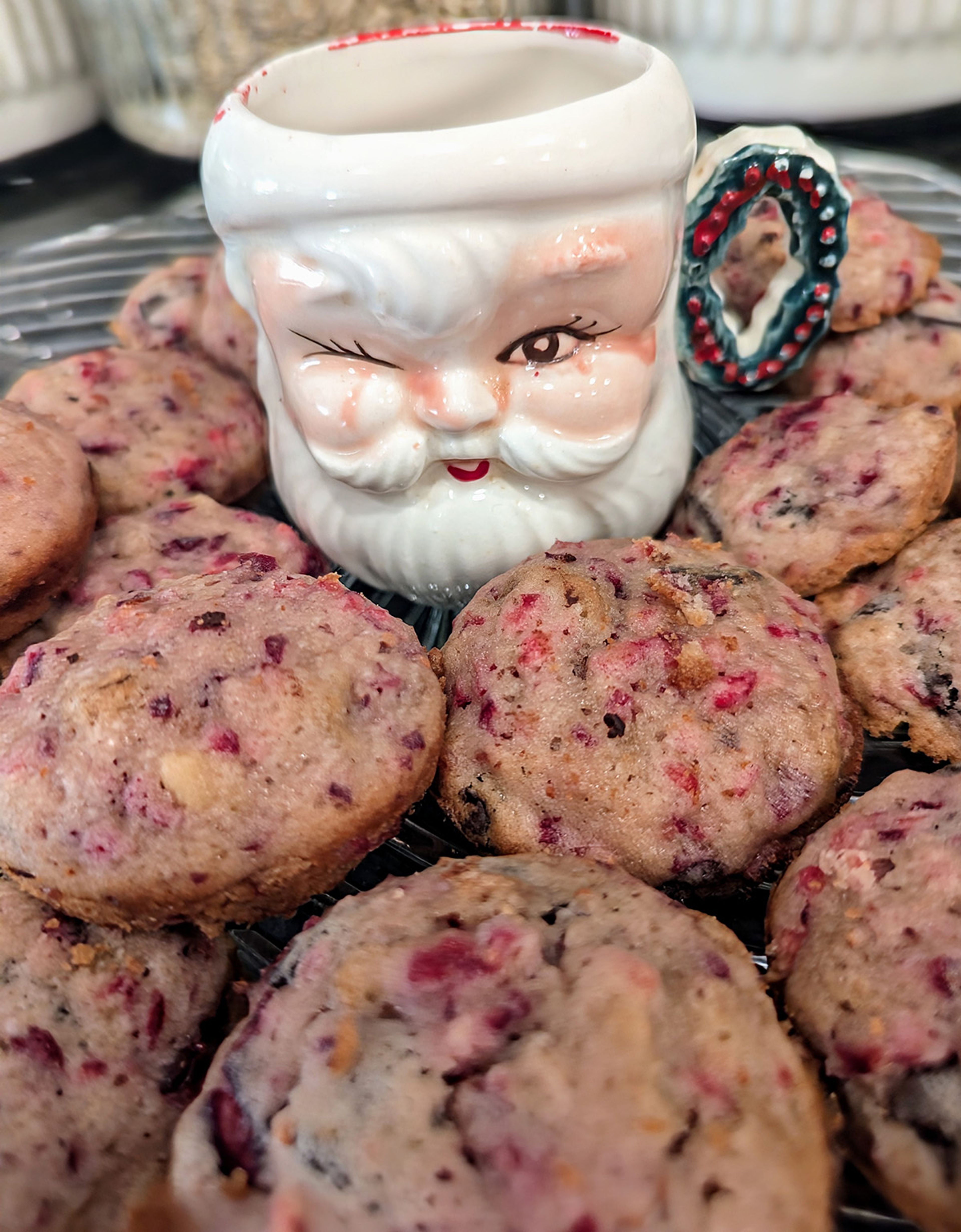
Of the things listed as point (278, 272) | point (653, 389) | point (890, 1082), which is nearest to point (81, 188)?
point (278, 272)

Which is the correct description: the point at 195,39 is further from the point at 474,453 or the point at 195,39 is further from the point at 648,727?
the point at 648,727

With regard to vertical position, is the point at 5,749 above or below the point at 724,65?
below

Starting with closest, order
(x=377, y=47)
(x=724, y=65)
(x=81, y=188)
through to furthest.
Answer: (x=377, y=47), (x=724, y=65), (x=81, y=188)

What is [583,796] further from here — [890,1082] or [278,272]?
[278,272]

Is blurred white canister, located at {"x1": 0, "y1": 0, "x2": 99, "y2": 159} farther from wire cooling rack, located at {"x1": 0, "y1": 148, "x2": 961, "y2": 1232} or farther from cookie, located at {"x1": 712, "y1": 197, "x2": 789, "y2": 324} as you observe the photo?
cookie, located at {"x1": 712, "y1": 197, "x2": 789, "y2": 324}

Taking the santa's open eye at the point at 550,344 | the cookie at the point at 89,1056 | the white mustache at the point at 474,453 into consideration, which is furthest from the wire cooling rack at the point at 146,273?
the cookie at the point at 89,1056

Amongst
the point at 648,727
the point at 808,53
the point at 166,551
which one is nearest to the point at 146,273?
the point at 166,551

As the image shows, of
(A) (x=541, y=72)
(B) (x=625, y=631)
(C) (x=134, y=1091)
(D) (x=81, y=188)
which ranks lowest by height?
(C) (x=134, y=1091)
